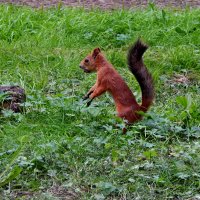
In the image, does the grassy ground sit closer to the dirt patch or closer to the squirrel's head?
the squirrel's head

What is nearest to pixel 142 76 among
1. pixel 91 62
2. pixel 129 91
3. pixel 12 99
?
pixel 129 91

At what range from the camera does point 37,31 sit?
8422 millimetres

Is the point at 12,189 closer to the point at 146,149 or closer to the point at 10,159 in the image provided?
the point at 10,159

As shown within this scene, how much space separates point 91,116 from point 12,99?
72cm

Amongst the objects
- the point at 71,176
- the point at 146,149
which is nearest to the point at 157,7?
the point at 146,149

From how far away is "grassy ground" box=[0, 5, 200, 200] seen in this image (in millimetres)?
4590

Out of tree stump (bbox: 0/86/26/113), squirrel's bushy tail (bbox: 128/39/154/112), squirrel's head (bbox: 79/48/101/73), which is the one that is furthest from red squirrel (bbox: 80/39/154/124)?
tree stump (bbox: 0/86/26/113)

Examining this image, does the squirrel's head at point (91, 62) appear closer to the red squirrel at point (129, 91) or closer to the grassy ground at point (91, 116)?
the grassy ground at point (91, 116)

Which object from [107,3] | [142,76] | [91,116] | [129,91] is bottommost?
[107,3]

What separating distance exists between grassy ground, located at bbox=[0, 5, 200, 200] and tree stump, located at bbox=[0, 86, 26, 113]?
9cm

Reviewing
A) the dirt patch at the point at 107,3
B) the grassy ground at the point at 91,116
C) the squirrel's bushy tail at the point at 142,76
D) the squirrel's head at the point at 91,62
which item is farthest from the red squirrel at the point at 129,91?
the dirt patch at the point at 107,3

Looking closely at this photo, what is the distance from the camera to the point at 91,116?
567 cm

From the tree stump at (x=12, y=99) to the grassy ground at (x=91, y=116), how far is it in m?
0.09

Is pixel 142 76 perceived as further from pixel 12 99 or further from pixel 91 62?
pixel 12 99
